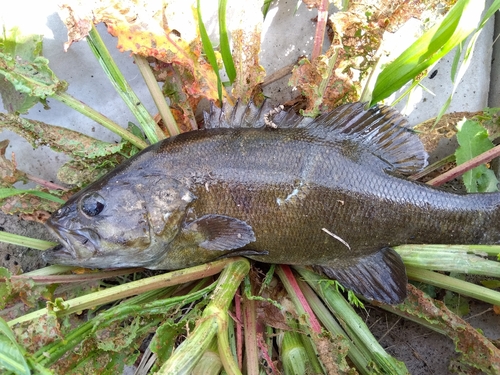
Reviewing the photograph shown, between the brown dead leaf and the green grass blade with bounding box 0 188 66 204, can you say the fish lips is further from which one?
the brown dead leaf

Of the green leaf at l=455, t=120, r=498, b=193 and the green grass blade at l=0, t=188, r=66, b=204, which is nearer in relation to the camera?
the green grass blade at l=0, t=188, r=66, b=204

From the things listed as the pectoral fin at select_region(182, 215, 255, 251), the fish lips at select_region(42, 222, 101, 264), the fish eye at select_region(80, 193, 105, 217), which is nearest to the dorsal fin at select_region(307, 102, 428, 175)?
the pectoral fin at select_region(182, 215, 255, 251)

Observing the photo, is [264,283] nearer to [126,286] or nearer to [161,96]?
[126,286]

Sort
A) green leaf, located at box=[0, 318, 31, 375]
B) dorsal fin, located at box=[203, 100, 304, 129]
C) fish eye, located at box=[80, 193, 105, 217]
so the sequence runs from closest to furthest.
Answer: green leaf, located at box=[0, 318, 31, 375] → fish eye, located at box=[80, 193, 105, 217] → dorsal fin, located at box=[203, 100, 304, 129]

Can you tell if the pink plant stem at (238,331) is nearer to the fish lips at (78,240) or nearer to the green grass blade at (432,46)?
the fish lips at (78,240)

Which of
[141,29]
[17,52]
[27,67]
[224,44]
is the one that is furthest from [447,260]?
[17,52]

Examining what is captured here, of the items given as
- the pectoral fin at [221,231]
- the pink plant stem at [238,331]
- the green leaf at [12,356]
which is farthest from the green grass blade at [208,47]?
the green leaf at [12,356]
